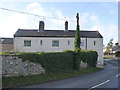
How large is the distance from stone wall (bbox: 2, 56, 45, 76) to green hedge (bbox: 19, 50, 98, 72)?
1.73 feet

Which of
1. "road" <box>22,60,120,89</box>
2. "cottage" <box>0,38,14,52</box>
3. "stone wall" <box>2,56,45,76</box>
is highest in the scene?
"cottage" <box>0,38,14,52</box>

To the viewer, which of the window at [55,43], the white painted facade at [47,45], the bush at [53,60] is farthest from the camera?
the window at [55,43]

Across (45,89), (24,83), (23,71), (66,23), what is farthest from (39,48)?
(45,89)

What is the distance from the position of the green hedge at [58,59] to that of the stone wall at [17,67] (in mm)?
527

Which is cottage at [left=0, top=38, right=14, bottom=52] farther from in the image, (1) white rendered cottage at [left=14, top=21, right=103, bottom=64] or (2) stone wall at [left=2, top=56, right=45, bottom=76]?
(2) stone wall at [left=2, top=56, right=45, bottom=76]

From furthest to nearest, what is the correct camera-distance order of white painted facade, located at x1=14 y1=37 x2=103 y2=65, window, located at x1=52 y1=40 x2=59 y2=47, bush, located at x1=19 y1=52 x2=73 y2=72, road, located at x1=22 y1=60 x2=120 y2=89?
1. window, located at x1=52 y1=40 x2=59 y2=47
2. white painted facade, located at x1=14 y1=37 x2=103 y2=65
3. bush, located at x1=19 y1=52 x2=73 y2=72
4. road, located at x1=22 y1=60 x2=120 y2=89

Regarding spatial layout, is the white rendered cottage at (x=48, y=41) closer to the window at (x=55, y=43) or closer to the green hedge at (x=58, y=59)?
the window at (x=55, y=43)

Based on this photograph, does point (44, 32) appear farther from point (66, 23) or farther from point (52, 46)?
point (66, 23)

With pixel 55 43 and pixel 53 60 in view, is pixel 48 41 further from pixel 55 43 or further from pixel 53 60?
pixel 53 60

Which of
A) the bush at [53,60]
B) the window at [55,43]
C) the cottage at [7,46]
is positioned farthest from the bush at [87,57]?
the cottage at [7,46]

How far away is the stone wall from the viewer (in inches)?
383

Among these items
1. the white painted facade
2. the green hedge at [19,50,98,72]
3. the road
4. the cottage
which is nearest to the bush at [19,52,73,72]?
the green hedge at [19,50,98,72]

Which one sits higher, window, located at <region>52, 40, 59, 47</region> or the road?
window, located at <region>52, 40, 59, 47</region>

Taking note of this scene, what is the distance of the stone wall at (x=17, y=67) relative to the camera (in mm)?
9723
